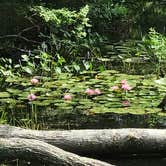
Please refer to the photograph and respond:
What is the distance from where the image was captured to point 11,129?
4656 millimetres

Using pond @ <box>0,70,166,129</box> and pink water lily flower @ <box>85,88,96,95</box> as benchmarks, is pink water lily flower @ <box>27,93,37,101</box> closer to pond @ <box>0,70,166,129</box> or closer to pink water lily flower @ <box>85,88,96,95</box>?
pond @ <box>0,70,166,129</box>

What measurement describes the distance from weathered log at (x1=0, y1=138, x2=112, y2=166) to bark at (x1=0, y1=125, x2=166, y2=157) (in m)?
0.32

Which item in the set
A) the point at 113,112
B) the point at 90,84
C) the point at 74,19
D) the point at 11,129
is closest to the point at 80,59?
the point at 74,19

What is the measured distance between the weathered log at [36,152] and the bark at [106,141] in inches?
12.5

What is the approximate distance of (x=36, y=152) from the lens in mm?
4211

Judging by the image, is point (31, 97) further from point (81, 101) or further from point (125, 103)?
point (125, 103)

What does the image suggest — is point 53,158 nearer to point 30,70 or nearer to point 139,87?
point 139,87

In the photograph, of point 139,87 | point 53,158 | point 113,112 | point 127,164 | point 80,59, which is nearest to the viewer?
point 53,158

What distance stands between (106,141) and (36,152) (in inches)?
28.4

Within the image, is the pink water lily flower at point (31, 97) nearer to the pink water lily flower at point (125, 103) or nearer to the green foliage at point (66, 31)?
the pink water lily flower at point (125, 103)

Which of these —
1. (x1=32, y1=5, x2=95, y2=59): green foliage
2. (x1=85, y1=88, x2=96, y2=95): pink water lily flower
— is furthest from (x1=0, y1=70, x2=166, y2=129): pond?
(x1=32, y1=5, x2=95, y2=59): green foliage

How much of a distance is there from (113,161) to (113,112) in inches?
48.7

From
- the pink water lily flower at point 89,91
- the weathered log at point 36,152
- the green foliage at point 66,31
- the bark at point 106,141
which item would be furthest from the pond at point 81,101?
the green foliage at point 66,31

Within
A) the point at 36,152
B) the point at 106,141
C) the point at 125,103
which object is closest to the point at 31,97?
the point at 125,103
